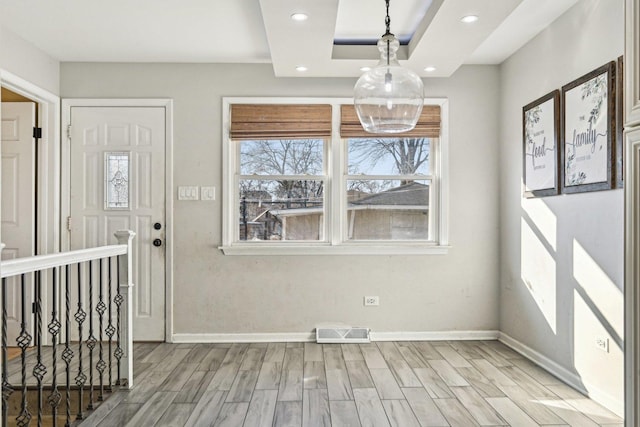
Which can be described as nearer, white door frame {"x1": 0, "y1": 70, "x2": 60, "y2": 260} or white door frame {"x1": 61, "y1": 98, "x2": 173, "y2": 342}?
white door frame {"x1": 0, "y1": 70, "x2": 60, "y2": 260}

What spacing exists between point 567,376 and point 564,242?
0.90 meters

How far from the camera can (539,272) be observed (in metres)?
3.55

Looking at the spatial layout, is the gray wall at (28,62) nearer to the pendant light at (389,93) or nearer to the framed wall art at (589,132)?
the pendant light at (389,93)

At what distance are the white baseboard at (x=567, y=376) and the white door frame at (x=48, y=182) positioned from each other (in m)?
4.03

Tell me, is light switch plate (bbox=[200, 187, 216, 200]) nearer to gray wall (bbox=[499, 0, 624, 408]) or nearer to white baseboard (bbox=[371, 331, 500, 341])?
white baseboard (bbox=[371, 331, 500, 341])

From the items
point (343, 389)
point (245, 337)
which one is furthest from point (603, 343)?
point (245, 337)

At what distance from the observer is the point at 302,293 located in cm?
422

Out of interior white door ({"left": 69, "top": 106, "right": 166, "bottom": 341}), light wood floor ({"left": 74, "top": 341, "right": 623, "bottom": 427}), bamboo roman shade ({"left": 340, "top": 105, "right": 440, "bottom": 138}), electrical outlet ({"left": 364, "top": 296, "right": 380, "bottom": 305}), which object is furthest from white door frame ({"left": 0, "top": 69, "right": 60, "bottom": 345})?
electrical outlet ({"left": 364, "top": 296, "right": 380, "bottom": 305})

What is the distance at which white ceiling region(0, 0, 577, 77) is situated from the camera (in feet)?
9.65

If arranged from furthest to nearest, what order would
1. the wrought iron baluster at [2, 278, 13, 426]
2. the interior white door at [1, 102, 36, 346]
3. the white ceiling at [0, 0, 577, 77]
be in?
1. the interior white door at [1, 102, 36, 346]
2. the white ceiling at [0, 0, 577, 77]
3. the wrought iron baluster at [2, 278, 13, 426]

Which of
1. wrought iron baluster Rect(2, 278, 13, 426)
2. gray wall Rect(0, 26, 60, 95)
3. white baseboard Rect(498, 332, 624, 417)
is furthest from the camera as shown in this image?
gray wall Rect(0, 26, 60, 95)

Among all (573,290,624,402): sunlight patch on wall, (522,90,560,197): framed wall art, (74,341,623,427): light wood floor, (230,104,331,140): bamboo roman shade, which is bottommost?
(74,341,623,427): light wood floor

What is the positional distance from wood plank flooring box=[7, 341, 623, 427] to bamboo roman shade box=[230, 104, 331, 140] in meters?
1.87

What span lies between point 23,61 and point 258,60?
1850 mm
